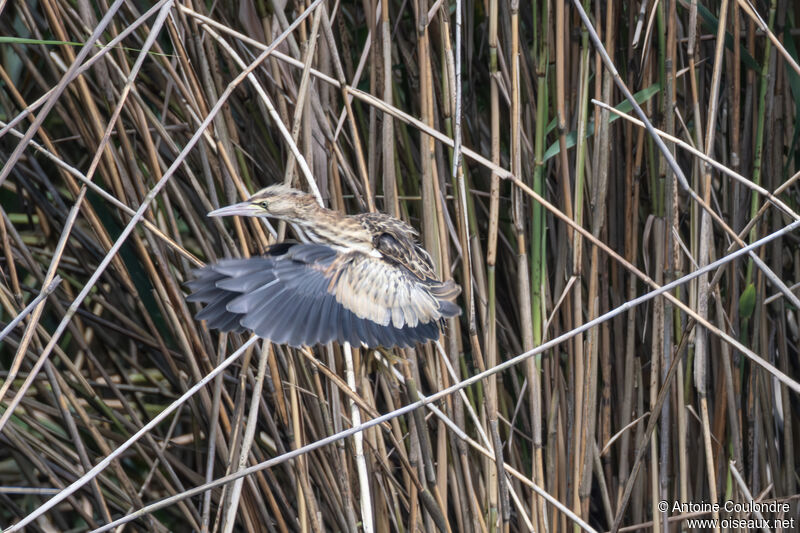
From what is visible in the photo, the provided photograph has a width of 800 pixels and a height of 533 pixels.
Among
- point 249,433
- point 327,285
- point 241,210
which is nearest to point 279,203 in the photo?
point 241,210

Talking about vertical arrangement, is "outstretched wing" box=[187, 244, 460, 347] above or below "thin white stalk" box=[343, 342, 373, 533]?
above

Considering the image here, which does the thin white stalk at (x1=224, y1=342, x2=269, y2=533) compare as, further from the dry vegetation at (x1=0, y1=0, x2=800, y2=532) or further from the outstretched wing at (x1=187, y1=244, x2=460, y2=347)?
the outstretched wing at (x1=187, y1=244, x2=460, y2=347)

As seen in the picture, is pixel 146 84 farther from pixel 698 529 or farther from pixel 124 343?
pixel 698 529

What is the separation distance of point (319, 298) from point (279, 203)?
0.77 feet

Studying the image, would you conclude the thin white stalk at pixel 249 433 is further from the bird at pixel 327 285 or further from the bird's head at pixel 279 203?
the bird's head at pixel 279 203

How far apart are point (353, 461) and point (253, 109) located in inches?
33.6

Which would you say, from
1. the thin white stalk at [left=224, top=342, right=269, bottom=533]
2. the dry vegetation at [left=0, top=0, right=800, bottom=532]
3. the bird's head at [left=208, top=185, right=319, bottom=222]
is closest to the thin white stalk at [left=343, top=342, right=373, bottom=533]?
the dry vegetation at [left=0, top=0, right=800, bottom=532]

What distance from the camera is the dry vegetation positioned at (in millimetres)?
1756

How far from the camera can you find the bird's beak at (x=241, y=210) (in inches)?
63.6

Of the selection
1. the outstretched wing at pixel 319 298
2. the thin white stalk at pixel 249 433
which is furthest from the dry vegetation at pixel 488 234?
the outstretched wing at pixel 319 298

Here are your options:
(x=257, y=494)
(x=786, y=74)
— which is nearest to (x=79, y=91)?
(x=257, y=494)

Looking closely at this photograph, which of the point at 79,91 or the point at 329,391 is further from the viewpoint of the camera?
the point at 329,391

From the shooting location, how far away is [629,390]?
6.57ft

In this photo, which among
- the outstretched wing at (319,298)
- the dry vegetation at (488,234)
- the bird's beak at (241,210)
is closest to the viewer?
the outstretched wing at (319,298)
